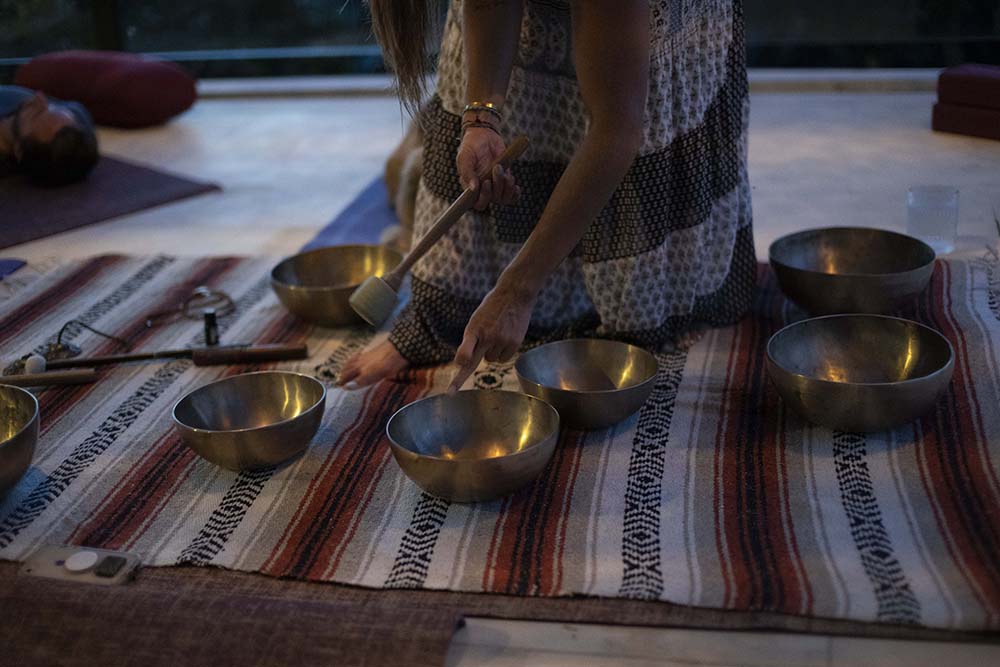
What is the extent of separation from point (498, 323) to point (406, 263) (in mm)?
325

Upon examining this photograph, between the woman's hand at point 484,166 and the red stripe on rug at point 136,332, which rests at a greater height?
the woman's hand at point 484,166

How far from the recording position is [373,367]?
7.48ft

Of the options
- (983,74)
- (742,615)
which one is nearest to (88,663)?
(742,615)

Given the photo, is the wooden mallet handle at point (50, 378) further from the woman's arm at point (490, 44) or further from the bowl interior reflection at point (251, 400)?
the woman's arm at point (490, 44)

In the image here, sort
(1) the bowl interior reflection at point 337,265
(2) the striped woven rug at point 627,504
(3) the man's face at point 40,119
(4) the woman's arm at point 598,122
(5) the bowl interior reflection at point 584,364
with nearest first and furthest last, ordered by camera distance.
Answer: (2) the striped woven rug at point 627,504
(4) the woman's arm at point 598,122
(5) the bowl interior reflection at point 584,364
(1) the bowl interior reflection at point 337,265
(3) the man's face at point 40,119

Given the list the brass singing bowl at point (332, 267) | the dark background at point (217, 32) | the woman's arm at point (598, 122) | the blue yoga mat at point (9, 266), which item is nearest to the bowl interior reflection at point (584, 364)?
the woman's arm at point (598, 122)

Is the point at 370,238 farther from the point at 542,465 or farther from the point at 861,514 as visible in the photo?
the point at 861,514

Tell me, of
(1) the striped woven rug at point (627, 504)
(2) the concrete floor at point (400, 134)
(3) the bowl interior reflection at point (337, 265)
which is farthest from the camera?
(2) the concrete floor at point (400, 134)

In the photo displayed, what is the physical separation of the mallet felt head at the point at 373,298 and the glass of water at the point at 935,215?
1.44 meters

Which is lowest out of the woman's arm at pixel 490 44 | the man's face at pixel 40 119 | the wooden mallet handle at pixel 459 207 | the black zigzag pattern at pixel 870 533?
the black zigzag pattern at pixel 870 533

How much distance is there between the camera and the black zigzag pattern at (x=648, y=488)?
5.17 ft

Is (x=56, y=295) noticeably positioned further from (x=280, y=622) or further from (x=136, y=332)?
(x=280, y=622)

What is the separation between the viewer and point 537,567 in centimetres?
162

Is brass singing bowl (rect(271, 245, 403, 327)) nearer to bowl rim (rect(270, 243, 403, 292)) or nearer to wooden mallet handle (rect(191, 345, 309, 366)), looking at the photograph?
bowl rim (rect(270, 243, 403, 292))
